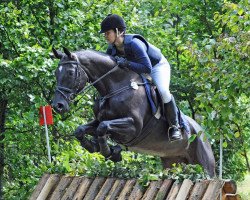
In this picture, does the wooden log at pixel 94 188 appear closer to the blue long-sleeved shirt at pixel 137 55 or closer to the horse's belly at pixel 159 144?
the blue long-sleeved shirt at pixel 137 55

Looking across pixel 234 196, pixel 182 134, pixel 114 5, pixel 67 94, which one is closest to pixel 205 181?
pixel 234 196

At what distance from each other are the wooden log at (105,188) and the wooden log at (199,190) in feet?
3.87

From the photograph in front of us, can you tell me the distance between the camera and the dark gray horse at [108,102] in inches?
464

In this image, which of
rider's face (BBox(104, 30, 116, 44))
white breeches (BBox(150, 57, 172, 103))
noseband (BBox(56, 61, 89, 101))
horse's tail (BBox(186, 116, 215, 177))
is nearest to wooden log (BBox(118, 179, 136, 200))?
noseband (BBox(56, 61, 89, 101))

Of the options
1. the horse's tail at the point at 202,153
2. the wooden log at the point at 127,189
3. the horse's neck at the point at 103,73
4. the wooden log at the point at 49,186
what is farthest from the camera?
the horse's tail at the point at 202,153

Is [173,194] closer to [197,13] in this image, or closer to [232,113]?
[232,113]

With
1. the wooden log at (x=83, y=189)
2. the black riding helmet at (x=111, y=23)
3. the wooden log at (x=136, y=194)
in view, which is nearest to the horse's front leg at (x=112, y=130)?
the black riding helmet at (x=111, y=23)

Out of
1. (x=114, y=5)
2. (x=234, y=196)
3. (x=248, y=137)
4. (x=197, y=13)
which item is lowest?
(x=248, y=137)

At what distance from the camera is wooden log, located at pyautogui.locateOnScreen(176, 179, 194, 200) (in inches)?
340

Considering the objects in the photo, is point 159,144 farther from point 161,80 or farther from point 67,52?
point 67,52

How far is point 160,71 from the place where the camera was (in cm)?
1266

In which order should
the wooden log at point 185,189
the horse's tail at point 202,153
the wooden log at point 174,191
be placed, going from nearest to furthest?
the wooden log at point 185,189 → the wooden log at point 174,191 → the horse's tail at point 202,153

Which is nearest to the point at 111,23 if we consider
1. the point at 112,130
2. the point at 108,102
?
the point at 108,102

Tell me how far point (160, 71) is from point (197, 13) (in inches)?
400
